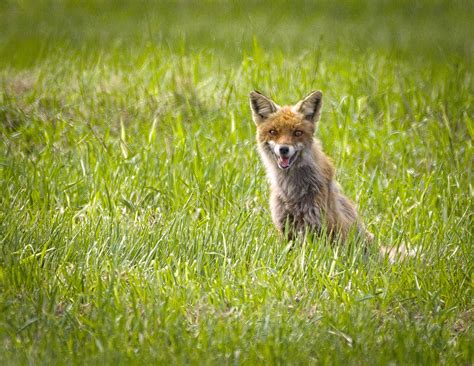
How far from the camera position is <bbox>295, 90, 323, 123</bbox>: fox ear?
21.3 feet

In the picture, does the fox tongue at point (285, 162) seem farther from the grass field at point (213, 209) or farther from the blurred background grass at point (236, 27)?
the blurred background grass at point (236, 27)

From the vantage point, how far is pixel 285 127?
642cm

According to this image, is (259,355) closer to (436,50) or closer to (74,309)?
(74,309)

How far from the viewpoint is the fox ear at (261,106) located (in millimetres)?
6609

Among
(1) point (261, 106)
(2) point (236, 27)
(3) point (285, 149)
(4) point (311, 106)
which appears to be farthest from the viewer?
(2) point (236, 27)

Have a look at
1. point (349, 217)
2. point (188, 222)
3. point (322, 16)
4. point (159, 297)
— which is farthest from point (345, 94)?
point (322, 16)

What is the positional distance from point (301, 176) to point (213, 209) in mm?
856

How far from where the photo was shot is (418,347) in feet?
14.9

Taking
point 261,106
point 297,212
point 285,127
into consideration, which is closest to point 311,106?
point 285,127

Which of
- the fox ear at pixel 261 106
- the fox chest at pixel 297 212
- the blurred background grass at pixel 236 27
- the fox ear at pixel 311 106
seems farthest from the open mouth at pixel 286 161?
the blurred background grass at pixel 236 27

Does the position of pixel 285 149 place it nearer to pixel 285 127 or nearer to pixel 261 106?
pixel 285 127

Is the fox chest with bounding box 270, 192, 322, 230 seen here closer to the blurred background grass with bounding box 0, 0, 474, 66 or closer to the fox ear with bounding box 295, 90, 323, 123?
the fox ear with bounding box 295, 90, 323, 123

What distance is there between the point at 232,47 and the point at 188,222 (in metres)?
6.08

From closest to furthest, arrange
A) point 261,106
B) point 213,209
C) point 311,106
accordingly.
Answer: point 213,209 → point 311,106 → point 261,106
